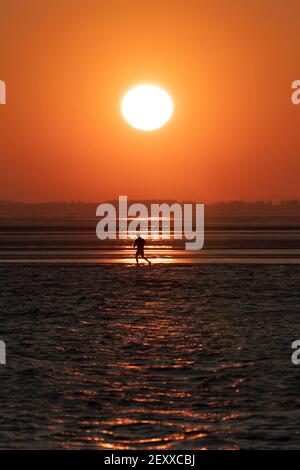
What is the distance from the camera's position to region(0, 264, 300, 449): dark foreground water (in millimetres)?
17219

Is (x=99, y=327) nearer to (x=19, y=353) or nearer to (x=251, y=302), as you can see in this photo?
(x=19, y=353)

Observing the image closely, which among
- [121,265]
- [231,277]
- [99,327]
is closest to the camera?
[99,327]

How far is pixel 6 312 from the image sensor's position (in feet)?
112

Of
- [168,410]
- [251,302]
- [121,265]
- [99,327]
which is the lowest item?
[168,410]

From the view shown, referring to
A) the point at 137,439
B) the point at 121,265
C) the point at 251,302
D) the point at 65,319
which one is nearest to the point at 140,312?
the point at 65,319

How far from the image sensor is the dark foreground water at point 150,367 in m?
17.2

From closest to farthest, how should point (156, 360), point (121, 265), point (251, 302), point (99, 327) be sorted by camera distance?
point (156, 360), point (99, 327), point (251, 302), point (121, 265)

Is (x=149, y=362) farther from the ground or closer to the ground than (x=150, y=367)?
farther from the ground

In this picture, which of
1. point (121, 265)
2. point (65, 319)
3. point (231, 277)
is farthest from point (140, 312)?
point (121, 265)

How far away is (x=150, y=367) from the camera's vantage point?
2323 cm

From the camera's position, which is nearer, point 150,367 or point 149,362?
point 150,367
